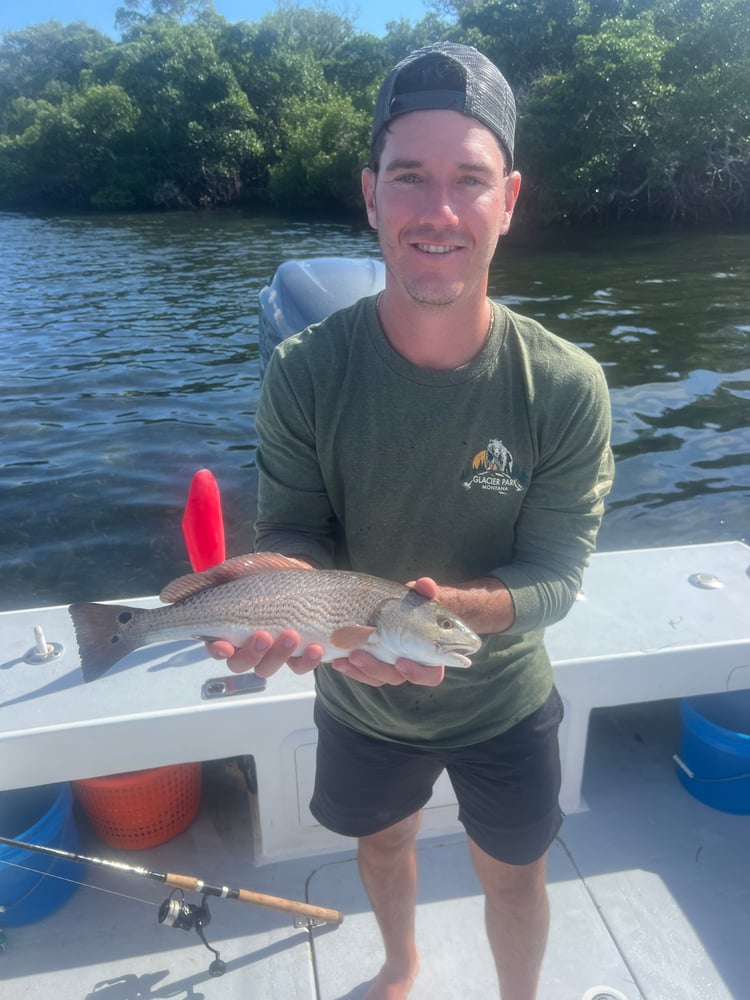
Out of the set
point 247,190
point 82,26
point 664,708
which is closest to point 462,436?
point 664,708

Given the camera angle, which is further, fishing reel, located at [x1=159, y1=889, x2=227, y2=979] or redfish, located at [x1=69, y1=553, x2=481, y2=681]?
fishing reel, located at [x1=159, y1=889, x2=227, y2=979]

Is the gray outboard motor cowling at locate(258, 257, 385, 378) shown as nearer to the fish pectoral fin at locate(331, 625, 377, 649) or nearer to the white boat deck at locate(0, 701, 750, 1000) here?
the white boat deck at locate(0, 701, 750, 1000)

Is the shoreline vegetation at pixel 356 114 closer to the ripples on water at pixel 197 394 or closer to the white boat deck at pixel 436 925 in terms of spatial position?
the ripples on water at pixel 197 394

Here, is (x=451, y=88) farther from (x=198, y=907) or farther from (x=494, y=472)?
(x=198, y=907)

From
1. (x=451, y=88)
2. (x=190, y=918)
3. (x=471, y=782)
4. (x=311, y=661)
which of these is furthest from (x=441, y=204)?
(x=190, y=918)

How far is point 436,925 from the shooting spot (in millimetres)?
3076

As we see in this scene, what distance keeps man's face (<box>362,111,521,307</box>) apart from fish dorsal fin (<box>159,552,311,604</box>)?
0.81m

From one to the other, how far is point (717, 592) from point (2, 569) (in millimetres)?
6096

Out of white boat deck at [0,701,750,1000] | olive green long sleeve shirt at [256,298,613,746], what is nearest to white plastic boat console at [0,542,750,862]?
white boat deck at [0,701,750,1000]

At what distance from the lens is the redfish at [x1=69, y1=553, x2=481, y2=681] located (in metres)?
2.06

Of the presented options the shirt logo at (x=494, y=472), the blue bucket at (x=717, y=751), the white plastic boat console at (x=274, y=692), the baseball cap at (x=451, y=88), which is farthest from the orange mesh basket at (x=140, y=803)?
the baseball cap at (x=451, y=88)

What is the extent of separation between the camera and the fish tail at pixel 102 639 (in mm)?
2426

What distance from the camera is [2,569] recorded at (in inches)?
278

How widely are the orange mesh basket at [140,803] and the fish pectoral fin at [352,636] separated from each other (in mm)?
1545
